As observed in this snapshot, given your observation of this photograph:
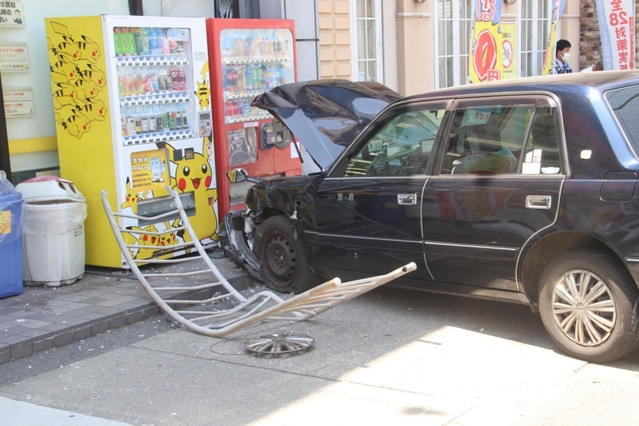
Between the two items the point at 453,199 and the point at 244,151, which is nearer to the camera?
the point at 453,199

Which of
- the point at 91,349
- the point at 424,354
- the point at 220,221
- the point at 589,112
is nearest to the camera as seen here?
the point at 589,112

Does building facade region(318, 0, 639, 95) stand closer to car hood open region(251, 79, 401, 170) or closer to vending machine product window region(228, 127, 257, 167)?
vending machine product window region(228, 127, 257, 167)

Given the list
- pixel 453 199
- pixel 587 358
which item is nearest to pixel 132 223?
pixel 453 199

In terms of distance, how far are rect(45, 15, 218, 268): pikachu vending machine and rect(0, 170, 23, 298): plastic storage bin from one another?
98 cm

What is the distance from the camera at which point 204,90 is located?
8695mm

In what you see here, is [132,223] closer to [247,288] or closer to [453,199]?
[247,288]

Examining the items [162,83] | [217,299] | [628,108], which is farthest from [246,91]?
[628,108]

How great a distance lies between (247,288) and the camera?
310 inches

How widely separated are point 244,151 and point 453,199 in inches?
149

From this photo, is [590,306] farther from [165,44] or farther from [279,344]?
[165,44]

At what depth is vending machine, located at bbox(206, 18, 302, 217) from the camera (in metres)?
8.87

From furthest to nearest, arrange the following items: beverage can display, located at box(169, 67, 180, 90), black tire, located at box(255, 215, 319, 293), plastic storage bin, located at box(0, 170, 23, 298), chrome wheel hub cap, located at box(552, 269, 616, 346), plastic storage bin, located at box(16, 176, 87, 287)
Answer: beverage can display, located at box(169, 67, 180, 90)
plastic storage bin, located at box(16, 176, 87, 287)
black tire, located at box(255, 215, 319, 293)
plastic storage bin, located at box(0, 170, 23, 298)
chrome wheel hub cap, located at box(552, 269, 616, 346)

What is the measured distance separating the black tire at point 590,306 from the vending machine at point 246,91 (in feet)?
12.4

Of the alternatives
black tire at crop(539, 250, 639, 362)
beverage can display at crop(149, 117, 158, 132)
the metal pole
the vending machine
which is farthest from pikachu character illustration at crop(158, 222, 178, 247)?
black tire at crop(539, 250, 639, 362)
